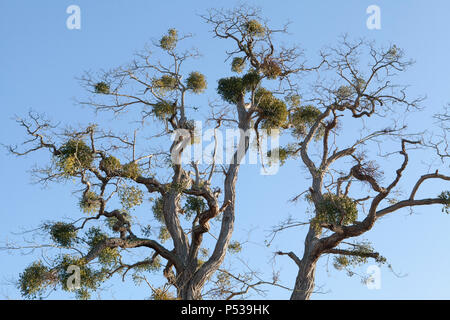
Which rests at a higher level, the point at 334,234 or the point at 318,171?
the point at 318,171

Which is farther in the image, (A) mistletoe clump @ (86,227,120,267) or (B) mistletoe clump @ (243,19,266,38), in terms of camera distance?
(B) mistletoe clump @ (243,19,266,38)

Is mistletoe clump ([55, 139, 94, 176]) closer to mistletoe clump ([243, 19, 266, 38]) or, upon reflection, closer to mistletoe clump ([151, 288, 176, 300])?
mistletoe clump ([151, 288, 176, 300])

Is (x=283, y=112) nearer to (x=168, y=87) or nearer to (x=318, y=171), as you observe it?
(x=318, y=171)

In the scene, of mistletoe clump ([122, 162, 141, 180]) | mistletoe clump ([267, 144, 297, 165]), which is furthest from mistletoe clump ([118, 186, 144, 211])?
mistletoe clump ([267, 144, 297, 165])

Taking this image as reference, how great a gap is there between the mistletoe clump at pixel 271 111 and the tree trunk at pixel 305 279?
324 centimetres

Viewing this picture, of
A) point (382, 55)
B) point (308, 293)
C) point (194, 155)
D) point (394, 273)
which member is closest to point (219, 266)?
point (308, 293)

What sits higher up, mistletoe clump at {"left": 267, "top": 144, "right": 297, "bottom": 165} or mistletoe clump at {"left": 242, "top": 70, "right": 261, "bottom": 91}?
mistletoe clump at {"left": 242, "top": 70, "right": 261, "bottom": 91}

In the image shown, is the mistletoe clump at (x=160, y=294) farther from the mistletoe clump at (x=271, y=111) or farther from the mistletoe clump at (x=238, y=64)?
the mistletoe clump at (x=238, y=64)

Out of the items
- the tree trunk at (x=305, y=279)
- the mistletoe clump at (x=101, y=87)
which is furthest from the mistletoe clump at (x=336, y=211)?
the mistletoe clump at (x=101, y=87)

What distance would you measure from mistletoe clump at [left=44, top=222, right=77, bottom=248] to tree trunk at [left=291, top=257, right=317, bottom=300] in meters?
4.33

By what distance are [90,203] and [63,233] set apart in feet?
2.69

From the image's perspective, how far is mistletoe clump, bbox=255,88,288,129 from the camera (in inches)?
484

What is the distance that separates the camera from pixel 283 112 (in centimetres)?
1234
